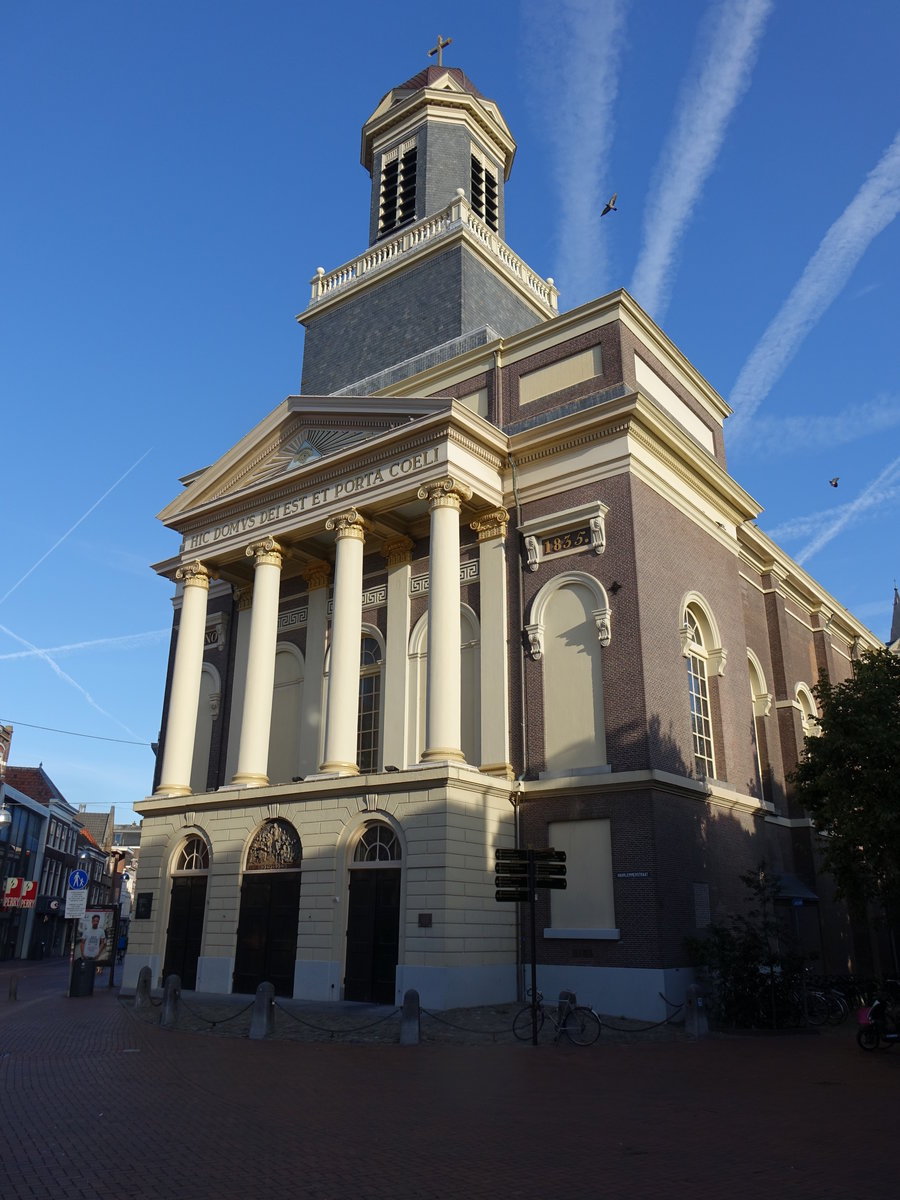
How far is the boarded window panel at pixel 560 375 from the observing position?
84.4ft

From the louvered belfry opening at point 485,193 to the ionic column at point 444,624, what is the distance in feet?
60.7

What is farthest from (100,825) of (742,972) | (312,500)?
(742,972)

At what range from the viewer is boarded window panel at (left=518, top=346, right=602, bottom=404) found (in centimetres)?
2572

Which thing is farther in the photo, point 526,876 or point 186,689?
point 186,689

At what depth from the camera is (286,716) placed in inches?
1139

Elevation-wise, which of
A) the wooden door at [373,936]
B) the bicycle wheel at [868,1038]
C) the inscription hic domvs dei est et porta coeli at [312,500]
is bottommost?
the bicycle wheel at [868,1038]

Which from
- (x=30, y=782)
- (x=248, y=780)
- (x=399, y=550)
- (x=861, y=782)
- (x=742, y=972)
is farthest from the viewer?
(x=30, y=782)

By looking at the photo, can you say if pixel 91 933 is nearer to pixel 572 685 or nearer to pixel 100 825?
pixel 572 685

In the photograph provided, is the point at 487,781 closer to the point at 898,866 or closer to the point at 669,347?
the point at 898,866

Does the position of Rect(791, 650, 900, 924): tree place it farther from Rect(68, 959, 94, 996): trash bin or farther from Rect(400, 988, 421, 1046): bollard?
Rect(68, 959, 94, 996): trash bin

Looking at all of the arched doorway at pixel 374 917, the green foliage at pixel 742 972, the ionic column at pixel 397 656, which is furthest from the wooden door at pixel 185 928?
the green foliage at pixel 742 972

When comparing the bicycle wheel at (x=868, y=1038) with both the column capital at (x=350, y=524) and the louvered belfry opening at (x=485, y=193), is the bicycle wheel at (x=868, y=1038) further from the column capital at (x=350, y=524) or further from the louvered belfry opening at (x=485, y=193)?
the louvered belfry opening at (x=485, y=193)

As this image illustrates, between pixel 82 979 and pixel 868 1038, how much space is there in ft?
65.4

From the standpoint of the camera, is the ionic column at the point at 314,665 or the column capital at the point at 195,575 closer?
the ionic column at the point at 314,665
